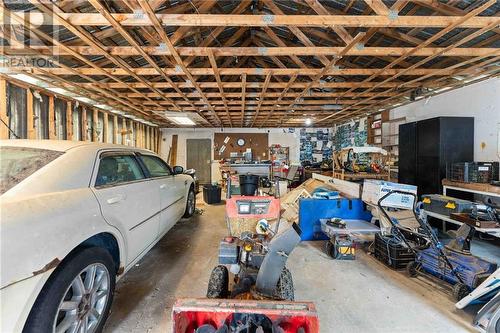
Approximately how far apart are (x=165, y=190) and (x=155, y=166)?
16.4 inches

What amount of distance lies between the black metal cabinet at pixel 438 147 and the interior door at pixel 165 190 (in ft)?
15.1

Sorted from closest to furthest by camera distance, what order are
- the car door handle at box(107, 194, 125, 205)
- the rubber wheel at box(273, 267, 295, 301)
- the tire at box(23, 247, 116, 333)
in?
the tire at box(23, 247, 116, 333) → the rubber wheel at box(273, 267, 295, 301) → the car door handle at box(107, 194, 125, 205)

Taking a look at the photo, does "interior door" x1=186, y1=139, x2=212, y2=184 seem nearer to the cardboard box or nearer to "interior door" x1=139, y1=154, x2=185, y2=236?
"interior door" x1=139, y1=154, x2=185, y2=236

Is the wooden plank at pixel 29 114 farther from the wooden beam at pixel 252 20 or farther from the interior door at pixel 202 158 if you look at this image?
the interior door at pixel 202 158

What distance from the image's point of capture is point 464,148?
404 cm

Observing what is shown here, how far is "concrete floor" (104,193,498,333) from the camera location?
1801mm

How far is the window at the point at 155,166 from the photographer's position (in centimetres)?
288

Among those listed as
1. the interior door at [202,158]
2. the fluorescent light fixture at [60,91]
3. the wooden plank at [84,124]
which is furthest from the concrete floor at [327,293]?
the interior door at [202,158]

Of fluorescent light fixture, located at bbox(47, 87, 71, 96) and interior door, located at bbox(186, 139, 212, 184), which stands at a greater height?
fluorescent light fixture, located at bbox(47, 87, 71, 96)

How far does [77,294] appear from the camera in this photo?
143 centimetres

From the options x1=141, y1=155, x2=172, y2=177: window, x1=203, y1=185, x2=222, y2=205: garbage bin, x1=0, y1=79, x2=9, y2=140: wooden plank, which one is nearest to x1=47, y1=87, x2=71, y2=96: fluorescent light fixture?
x1=0, y1=79, x2=9, y2=140: wooden plank

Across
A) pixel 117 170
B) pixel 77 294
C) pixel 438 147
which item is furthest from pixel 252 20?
pixel 438 147

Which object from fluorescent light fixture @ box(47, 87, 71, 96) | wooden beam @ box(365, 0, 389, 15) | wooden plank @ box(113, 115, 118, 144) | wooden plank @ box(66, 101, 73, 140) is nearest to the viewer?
wooden beam @ box(365, 0, 389, 15)

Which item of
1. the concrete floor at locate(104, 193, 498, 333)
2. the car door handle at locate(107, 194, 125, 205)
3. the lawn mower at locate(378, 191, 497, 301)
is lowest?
the concrete floor at locate(104, 193, 498, 333)
